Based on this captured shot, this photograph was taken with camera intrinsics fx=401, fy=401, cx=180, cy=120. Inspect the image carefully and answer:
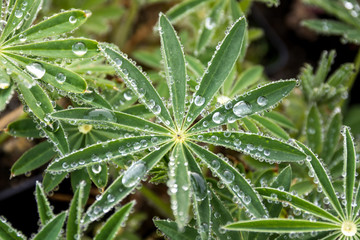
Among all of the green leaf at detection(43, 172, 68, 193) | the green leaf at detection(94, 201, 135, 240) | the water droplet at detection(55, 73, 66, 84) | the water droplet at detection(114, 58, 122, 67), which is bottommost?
the green leaf at detection(94, 201, 135, 240)


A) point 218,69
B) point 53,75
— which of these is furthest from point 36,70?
point 218,69

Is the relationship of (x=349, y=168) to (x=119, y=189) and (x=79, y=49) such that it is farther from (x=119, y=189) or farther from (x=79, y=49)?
(x=79, y=49)

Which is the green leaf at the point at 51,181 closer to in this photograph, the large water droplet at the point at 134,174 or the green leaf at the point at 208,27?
the large water droplet at the point at 134,174

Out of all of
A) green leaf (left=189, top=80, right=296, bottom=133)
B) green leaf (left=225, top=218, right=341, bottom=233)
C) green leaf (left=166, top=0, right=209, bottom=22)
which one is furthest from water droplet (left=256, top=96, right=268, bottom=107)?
green leaf (left=166, top=0, right=209, bottom=22)

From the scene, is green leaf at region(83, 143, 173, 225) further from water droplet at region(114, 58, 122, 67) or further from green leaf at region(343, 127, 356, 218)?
green leaf at region(343, 127, 356, 218)

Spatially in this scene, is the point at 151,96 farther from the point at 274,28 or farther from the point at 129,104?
the point at 274,28
